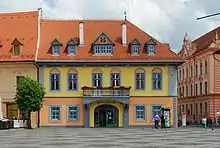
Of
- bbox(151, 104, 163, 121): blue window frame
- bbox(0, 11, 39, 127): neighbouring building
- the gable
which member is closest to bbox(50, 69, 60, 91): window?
bbox(0, 11, 39, 127): neighbouring building

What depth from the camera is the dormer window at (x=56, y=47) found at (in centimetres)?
6104

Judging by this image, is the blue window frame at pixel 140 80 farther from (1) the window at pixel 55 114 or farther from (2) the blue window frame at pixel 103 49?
(1) the window at pixel 55 114

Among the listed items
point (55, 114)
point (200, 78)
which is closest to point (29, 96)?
point (55, 114)

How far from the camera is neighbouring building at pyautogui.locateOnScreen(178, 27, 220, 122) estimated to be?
79062mm

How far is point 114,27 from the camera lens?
65312 millimetres

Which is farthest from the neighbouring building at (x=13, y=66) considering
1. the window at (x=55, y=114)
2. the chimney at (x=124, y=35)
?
the chimney at (x=124, y=35)

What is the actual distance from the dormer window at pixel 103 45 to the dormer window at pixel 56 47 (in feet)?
13.6

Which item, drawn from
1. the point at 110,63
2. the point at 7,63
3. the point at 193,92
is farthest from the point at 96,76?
the point at 193,92

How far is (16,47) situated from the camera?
202ft

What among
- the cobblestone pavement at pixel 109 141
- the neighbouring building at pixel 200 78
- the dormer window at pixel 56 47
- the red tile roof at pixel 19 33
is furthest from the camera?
the neighbouring building at pixel 200 78

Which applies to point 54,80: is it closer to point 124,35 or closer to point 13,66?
point 13,66

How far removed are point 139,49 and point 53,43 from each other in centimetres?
996

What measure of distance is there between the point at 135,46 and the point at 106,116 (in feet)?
28.8

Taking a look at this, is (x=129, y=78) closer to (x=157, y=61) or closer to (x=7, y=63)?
(x=157, y=61)
